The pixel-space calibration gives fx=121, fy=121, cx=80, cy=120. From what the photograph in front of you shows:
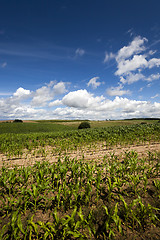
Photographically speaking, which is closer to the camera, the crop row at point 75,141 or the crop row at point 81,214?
the crop row at point 81,214

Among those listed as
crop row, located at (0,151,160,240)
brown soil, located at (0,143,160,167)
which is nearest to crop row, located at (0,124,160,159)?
brown soil, located at (0,143,160,167)

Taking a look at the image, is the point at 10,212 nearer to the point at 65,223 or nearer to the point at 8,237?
the point at 8,237

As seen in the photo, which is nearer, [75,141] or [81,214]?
[81,214]

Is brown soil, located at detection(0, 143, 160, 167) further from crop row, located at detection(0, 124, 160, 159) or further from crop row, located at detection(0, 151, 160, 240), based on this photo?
crop row, located at detection(0, 151, 160, 240)

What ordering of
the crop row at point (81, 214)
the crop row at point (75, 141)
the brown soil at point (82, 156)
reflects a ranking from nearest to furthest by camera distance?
the crop row at point (81, 214) → the brown soil at point (82, 156) → the crop row at point (75, 141)

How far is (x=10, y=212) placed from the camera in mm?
3369

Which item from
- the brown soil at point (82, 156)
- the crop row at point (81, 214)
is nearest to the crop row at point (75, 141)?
the brown soil at point (82, 156)

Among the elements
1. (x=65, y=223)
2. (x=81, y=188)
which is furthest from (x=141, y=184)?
(x=65, y=223)

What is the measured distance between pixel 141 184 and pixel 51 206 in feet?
9.99

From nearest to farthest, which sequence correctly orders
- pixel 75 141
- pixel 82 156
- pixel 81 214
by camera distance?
pixel 81 214
pixel 82 156
pixel 75 141

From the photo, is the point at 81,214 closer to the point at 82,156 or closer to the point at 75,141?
the point at 82,156

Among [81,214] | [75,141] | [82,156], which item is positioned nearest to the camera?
[81,214]

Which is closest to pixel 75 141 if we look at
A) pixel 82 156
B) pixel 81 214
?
pixel 82 156

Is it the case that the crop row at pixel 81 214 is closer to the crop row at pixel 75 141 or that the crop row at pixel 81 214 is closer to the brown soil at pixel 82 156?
the brown soil at pixel 82 156
